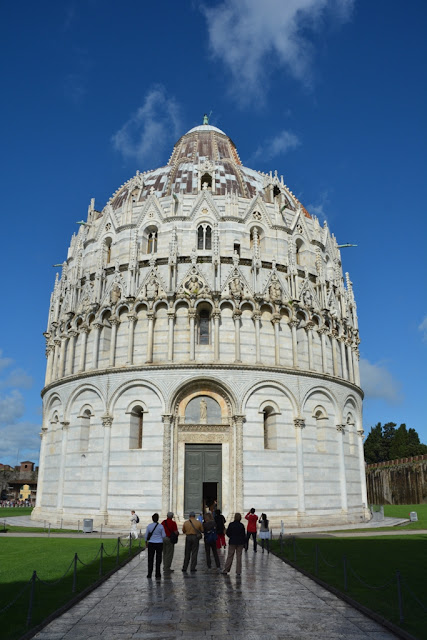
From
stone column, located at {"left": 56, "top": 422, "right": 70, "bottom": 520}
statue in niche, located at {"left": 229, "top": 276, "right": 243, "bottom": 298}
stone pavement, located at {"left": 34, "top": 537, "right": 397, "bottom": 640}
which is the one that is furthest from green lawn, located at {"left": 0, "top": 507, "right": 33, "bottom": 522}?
stone pavement, located at {"left": 34, "top": 537, "right": 397, "bottom": 640}

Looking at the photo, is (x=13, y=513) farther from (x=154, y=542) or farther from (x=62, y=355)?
(x=154, y=542)

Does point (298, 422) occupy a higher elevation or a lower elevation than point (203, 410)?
lower

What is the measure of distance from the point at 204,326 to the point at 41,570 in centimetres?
2077

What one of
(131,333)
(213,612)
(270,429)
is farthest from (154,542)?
(131,333)

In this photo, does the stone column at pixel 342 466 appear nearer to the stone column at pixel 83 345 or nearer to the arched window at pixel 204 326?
the arched window at pixel 204 326

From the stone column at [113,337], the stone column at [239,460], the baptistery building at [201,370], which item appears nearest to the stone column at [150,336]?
the baptistery building at [201,370]

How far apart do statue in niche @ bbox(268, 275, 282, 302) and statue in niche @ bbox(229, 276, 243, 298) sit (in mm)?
2188

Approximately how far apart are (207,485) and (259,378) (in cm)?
749

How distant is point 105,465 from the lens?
33.1m

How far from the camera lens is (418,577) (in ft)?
51.3

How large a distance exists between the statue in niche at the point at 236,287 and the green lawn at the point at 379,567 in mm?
15635

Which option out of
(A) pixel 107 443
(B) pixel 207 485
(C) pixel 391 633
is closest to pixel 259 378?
(B) pixel 207 485

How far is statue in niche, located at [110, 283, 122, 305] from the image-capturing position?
36.7 m

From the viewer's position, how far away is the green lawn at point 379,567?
38.4 ft
